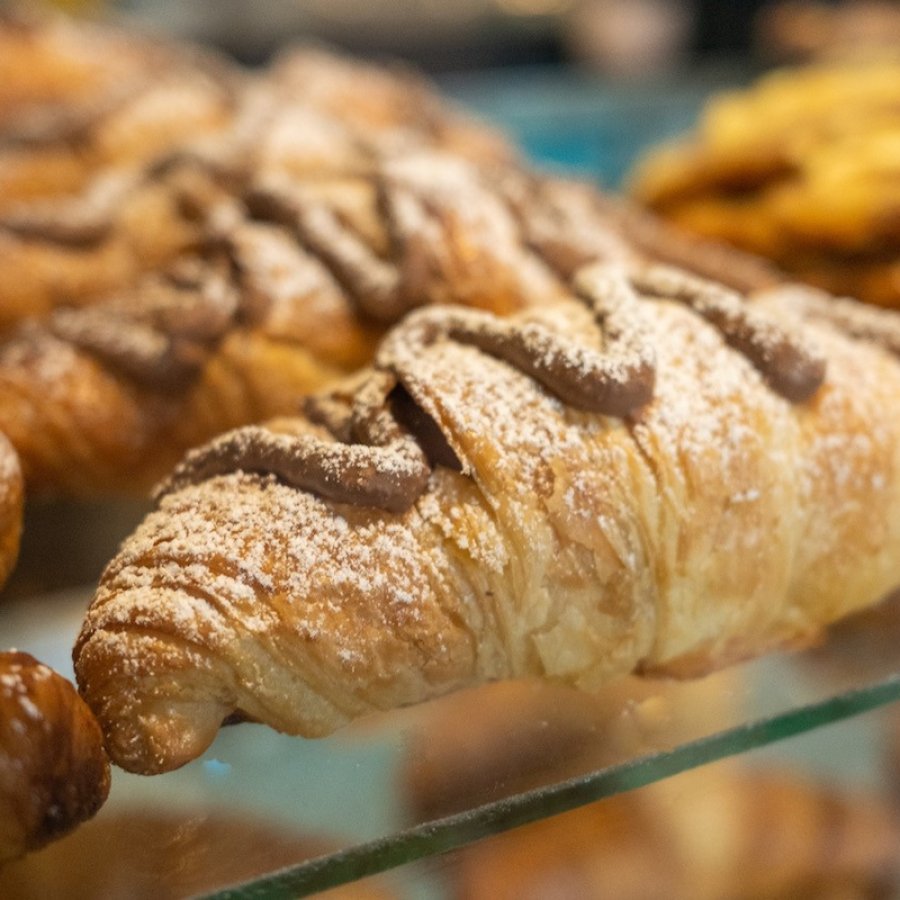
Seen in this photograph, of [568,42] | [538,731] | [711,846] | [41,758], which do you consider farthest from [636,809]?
[568,42]

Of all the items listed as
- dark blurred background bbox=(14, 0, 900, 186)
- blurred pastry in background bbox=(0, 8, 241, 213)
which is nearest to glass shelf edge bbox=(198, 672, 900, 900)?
blurred pastry in background bbox=(0, 8, 241, 213)

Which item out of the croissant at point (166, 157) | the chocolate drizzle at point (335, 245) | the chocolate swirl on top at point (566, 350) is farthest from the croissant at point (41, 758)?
the croissant at point (166, 157)

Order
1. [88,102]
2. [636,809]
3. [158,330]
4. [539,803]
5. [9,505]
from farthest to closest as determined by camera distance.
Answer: [88,102] → [158,330] → [636,809] → [9,505] → [539,803]

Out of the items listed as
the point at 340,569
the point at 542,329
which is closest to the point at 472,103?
the point at 542,329

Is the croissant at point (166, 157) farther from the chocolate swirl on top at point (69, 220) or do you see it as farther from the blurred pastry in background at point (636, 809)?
the blurred pastry in background at point (636, 809)

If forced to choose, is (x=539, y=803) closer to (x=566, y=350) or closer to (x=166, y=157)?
(x=566, y=350)

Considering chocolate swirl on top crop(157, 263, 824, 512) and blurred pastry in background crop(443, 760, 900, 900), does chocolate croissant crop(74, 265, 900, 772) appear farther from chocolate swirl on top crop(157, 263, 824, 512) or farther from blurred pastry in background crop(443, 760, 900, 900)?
blurred pastry in background crop(443, 760, 900, 900)
